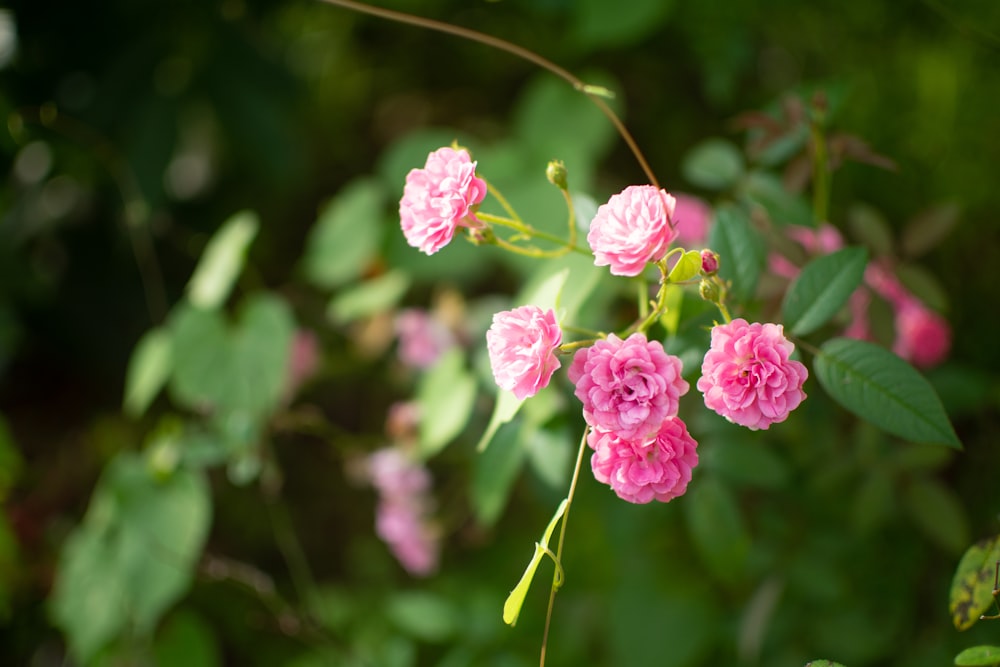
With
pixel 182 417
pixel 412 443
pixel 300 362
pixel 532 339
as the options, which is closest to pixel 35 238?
pixel 182 417

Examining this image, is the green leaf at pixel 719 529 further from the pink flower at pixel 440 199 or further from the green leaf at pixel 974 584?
the pink flower at pixel 440 199

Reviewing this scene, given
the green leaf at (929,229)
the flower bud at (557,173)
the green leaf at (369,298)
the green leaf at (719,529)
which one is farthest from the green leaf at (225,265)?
the green leaf at (929,229)

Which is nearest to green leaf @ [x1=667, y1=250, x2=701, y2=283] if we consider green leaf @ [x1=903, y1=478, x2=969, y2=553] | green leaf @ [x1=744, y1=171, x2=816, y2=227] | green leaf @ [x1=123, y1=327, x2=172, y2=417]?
green leaf @ [x1=744, y1=171, x2=816, y2=227]

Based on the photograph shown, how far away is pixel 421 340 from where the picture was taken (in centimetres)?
122

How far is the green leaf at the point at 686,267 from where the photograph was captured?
1.85 feet

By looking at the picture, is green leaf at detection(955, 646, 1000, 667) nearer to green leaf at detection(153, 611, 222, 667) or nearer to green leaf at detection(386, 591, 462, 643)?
green leaf at detection(386, 591, 462, 643)

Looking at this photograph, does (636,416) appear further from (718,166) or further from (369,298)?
(369,298)

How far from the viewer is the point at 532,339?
21.5 inches

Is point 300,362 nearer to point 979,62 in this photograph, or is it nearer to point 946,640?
point 946,640

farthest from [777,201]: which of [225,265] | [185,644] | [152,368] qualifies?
[185,644]

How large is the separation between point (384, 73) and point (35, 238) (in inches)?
34.1

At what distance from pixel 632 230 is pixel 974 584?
0.38m

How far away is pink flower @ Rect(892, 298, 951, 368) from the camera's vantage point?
38.0 inches

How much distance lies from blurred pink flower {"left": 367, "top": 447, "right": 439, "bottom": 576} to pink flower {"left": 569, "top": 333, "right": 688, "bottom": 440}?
2.17ft
